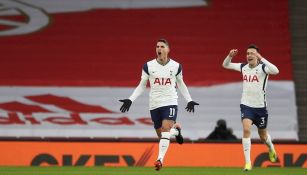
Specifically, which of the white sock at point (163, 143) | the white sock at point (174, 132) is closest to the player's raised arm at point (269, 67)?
the white sock at point (174, 132)

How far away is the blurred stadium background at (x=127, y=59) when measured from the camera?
21406mm

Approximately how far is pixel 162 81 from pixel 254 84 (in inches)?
83.8

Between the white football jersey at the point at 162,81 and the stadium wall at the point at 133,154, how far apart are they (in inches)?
152

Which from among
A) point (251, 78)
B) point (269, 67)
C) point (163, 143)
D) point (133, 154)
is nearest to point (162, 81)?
point (163, 143)

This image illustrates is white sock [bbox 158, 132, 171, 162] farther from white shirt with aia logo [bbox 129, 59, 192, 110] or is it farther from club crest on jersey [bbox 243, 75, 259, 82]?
club crest on jersey [bbox 243, 75, 259, 82]

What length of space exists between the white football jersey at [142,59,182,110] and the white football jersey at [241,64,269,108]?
1828 millimetres

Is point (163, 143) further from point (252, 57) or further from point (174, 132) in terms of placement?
point (252, 57)

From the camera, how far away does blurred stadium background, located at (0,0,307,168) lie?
70.2 ft

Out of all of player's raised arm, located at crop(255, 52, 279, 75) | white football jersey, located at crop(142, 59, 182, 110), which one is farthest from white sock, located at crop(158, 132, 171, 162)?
player's raised arm, located at crop(255, 52, 279, 75)

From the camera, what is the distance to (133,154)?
1673cm

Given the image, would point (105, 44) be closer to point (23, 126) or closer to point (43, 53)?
point (43, 53)

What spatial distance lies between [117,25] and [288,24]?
206 inches

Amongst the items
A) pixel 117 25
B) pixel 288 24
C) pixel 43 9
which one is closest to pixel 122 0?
pixel 117 25

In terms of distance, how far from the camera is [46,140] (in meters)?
16.6
